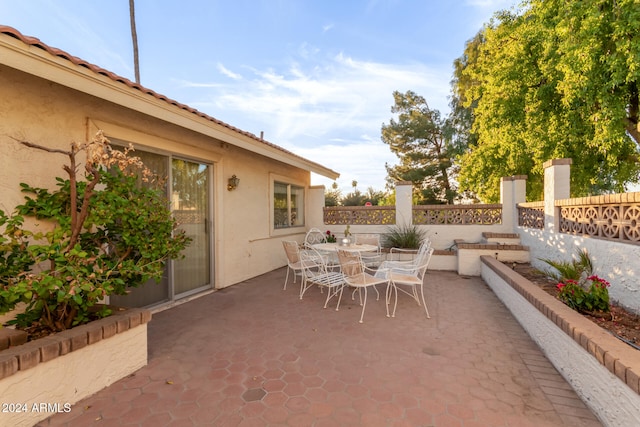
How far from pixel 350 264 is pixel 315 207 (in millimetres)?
5162

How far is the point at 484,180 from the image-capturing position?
468 inches

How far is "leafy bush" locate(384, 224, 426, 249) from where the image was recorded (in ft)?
25.3


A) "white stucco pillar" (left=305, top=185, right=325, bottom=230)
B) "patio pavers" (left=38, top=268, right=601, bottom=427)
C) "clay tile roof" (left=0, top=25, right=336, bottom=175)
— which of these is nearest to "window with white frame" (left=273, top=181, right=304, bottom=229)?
"white stucco pillar" (left=305, top=185, right=325, bottom=230)

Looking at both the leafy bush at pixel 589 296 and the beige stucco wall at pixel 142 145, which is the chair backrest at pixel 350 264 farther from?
the beige stucco wall at pixel 142 145

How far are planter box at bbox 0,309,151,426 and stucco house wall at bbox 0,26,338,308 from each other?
1.50m

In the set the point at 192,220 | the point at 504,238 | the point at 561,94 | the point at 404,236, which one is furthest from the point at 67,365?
the point at 561,94

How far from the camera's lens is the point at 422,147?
2027cm

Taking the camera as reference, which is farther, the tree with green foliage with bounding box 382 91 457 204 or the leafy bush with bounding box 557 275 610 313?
the tree with green foliage with bounding box 382 91 457 204

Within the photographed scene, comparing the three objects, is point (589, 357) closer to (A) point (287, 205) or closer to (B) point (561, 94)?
(A) point (287, 205)

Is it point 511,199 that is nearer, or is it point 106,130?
point 106,130

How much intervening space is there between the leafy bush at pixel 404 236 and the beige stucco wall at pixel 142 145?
9.77 feet

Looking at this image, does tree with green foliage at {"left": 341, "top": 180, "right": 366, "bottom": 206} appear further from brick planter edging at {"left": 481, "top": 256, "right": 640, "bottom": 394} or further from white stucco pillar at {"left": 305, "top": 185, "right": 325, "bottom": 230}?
brick planter edging at {"left": 481, "top": 256, "right": 640, "bottom": 394}

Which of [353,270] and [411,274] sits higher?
[353,270]

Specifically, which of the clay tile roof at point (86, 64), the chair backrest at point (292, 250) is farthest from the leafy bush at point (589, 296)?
the clay tile roof at point (86, 64)
